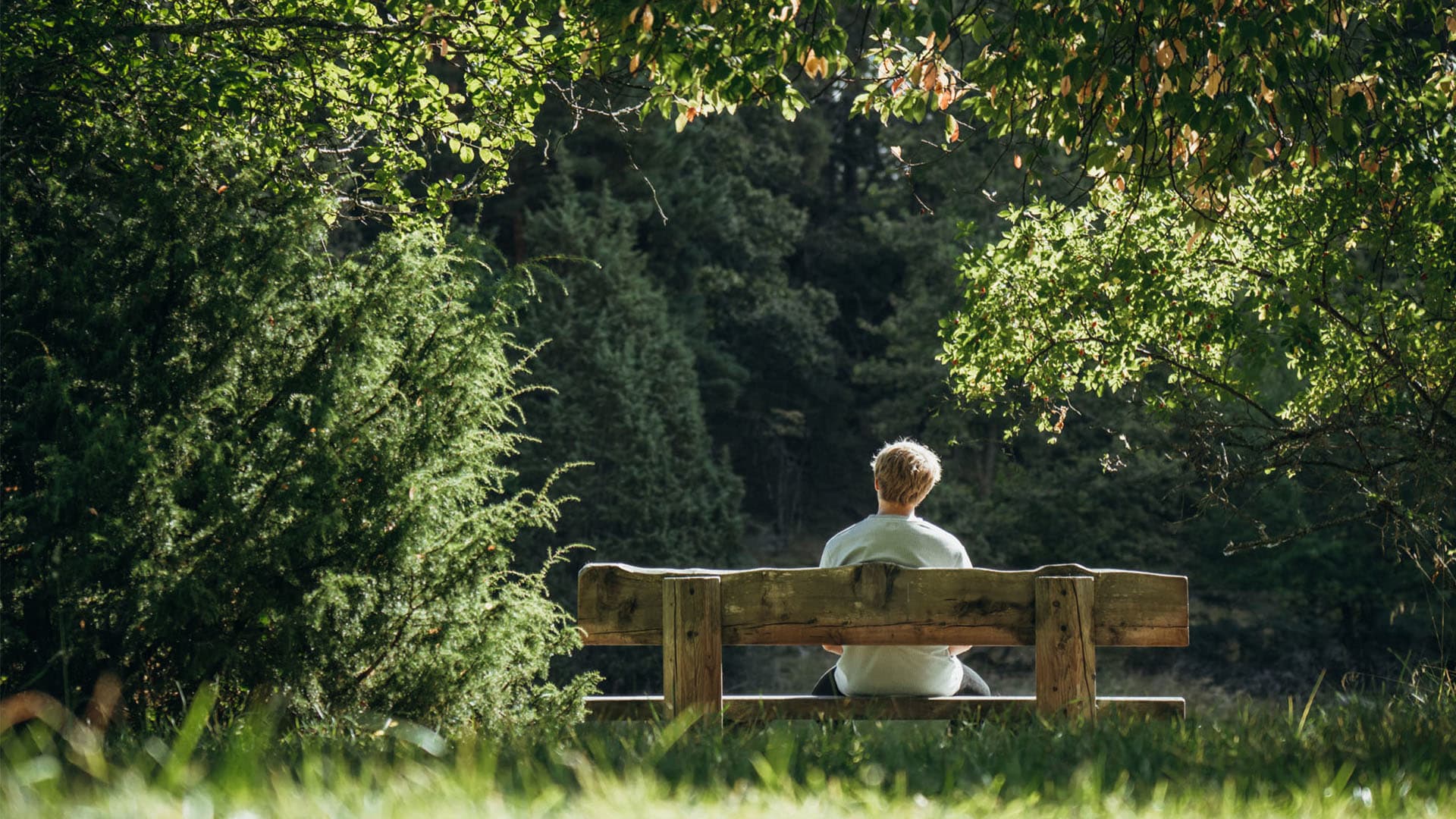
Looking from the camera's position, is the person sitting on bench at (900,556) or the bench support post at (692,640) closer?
the bench support post at (692,640)

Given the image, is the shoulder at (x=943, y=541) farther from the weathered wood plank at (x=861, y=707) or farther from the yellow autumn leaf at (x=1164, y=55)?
the yellow autumn leaf at (x=1164, y=55)

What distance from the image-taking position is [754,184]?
37.4 metres

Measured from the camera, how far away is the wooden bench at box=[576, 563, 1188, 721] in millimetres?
4832

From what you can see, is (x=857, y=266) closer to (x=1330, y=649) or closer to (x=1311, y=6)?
(x=1330, y=649)

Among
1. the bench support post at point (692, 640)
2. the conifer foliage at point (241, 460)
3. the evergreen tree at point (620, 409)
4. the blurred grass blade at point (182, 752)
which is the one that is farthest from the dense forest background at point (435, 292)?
the evergreen tree at point (620, 409)

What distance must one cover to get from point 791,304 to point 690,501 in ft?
29.2

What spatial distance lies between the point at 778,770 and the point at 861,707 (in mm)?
2300

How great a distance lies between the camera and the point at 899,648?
565 centimetres

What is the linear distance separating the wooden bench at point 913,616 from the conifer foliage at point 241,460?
2.65 ft

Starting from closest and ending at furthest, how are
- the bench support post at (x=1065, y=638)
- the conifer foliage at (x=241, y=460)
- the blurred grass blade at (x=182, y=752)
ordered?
the blurred grass blade at (x=182, y=752), the bench support post at (x=1065, y=638), the conifer foliage at (x=241, y=460)

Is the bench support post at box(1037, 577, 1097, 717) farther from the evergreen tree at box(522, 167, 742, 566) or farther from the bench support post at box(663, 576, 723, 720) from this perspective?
the evergreen tree at box(522, 167, 742, 566)

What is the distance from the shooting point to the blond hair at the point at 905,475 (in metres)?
5.99

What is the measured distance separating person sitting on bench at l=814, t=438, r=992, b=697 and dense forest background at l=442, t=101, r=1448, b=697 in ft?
49.3

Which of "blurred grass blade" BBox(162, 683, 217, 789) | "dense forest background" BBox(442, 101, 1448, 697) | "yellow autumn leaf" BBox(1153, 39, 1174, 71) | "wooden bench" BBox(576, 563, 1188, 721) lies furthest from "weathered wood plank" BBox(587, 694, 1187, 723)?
"dense forest background" BBox(442, 101, 1448, 697)
